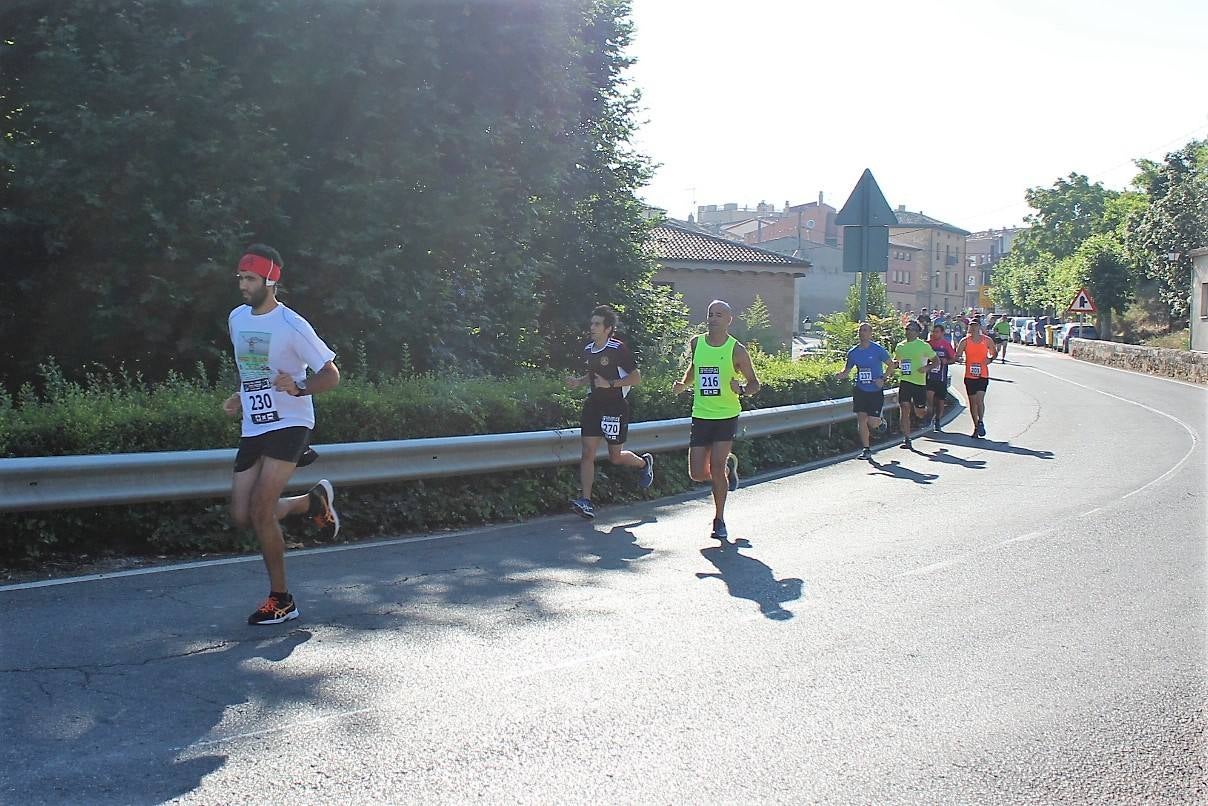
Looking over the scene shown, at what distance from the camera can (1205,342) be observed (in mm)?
45625

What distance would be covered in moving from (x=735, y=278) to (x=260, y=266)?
42.6 meters

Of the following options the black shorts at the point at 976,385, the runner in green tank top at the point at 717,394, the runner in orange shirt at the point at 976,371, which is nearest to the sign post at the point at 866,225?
the runner in orange shirt at the point at 976,371

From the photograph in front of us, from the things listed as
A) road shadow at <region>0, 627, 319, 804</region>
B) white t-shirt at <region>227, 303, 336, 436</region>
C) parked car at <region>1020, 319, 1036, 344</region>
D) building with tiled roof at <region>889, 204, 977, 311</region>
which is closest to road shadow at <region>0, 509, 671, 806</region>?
road shadow at <region>0, 627, 319, 804</region>

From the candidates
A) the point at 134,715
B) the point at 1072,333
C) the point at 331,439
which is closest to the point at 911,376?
the point at 331,439

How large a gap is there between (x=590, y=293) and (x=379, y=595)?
56.5 feet

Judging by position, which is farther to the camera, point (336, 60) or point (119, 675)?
point (336, 60)

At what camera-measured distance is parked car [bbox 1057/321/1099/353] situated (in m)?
57.4

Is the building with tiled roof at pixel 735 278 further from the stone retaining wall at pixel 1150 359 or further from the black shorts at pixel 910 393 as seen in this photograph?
the black shorts at pixel 910 393

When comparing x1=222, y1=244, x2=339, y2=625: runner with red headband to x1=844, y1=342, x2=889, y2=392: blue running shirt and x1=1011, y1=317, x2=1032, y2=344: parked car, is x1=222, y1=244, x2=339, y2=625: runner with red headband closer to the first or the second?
x1=844, y1=342, x2=889, y2=392: blue running shirt

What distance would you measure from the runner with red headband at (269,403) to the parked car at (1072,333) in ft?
178

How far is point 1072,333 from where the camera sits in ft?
190

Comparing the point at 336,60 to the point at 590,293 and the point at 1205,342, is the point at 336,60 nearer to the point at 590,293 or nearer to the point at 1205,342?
the point at 590,293

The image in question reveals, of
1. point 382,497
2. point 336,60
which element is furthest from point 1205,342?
point 382,497

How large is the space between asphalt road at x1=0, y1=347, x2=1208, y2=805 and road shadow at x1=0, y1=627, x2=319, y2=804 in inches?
0.5
